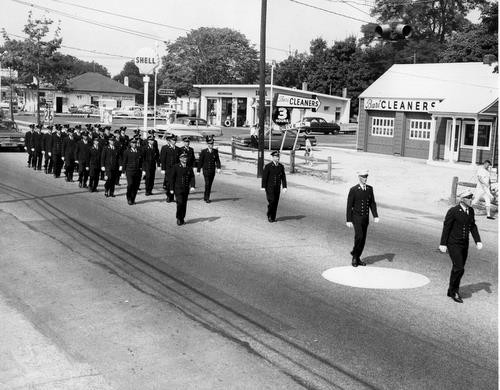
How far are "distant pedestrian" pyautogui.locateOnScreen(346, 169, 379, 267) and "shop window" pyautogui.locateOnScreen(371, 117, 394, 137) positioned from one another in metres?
26.8

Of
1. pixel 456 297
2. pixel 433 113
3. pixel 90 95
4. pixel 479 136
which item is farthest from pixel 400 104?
pixel 90 95

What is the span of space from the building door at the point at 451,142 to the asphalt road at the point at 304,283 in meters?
14.7

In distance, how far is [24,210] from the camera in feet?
53.0

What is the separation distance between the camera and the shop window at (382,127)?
3753 cm

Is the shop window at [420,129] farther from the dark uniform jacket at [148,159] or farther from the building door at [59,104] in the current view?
the building door at [59,104]

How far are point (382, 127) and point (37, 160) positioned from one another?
2108 cm

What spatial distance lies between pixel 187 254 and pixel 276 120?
15.7 m

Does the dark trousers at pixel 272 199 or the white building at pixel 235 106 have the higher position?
the white building at pixel 235 106

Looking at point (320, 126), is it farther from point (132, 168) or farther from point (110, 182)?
point (132, 168)

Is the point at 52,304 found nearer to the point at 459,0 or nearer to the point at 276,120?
the point at 276,120

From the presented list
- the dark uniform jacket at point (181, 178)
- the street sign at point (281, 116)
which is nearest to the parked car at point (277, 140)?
the street sign at point (281, 116)

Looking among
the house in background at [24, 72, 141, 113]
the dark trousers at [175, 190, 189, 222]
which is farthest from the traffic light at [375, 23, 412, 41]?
the house in background at [24, 72, 141, 113]

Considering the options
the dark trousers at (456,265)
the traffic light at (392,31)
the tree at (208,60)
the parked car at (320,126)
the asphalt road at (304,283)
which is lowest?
the asphalt road at (304,283)

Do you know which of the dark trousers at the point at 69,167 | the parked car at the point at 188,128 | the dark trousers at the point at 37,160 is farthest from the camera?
the parked car at the point at 188,128
